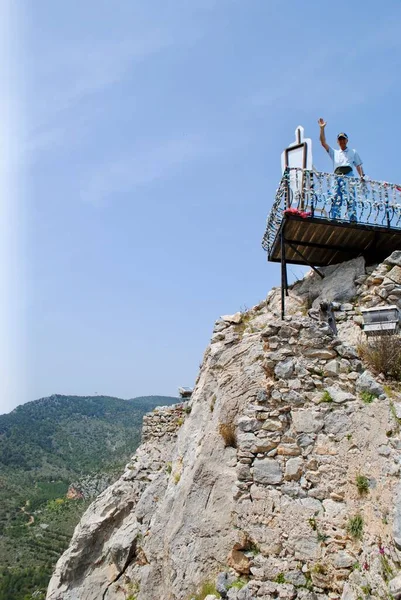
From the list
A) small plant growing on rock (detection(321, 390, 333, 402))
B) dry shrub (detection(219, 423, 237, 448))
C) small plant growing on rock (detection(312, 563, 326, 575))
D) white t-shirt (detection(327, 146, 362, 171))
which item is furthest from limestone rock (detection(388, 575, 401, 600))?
white t-shirt (detection(327, 146, 362, 171))

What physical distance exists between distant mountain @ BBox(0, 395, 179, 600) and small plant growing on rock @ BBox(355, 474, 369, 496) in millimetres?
64486

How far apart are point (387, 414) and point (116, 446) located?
134 m

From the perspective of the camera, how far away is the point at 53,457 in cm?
12288

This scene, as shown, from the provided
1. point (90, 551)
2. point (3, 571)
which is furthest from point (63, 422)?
point (90, 551)

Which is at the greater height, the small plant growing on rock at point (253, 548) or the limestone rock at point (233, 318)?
the limestone rock at point (233, 318)

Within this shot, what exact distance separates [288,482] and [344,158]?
27.2 ft

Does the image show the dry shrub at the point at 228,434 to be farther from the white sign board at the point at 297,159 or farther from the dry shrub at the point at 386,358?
the white sign board at the point at 297,159

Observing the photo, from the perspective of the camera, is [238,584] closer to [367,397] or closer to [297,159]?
[367,397]

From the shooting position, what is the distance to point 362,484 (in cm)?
525

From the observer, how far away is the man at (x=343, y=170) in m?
10.3

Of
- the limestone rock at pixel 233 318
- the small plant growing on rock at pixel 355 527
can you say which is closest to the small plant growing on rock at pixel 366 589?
the small plant growing on rock at pixel 355 527

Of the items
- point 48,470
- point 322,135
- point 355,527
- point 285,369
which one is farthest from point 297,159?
point 48,470

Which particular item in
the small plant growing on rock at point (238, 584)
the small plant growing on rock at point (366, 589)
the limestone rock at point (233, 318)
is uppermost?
the limestone rock at point (233, 318)

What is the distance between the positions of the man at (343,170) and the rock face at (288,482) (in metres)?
2.09
